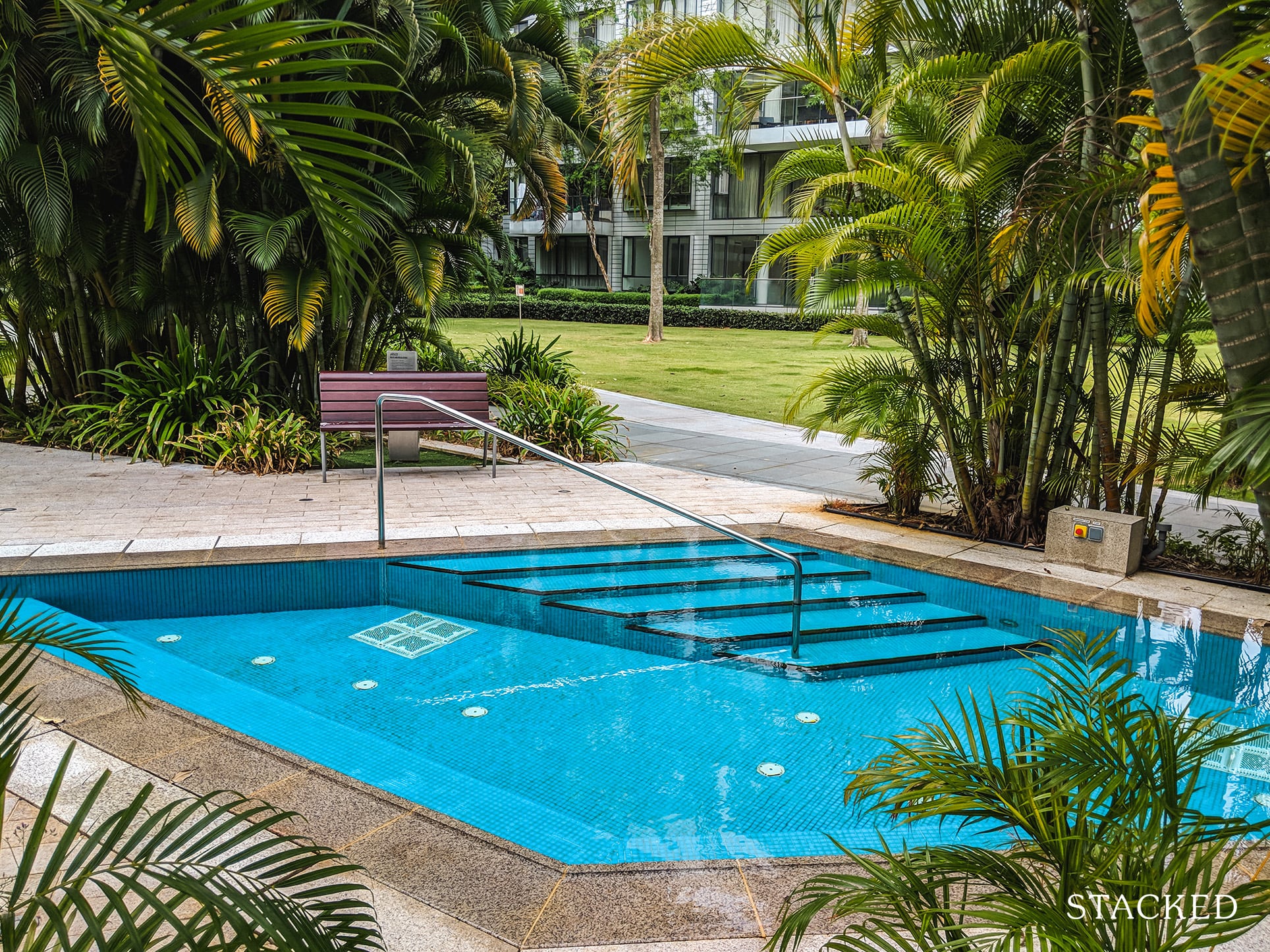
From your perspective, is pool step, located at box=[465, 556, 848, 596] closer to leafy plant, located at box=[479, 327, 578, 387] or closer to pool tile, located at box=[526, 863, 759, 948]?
pool tile, located at box=[526, 863, 759, 948]

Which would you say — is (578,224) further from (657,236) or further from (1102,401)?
(1102,401)

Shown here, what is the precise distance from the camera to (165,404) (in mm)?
9984

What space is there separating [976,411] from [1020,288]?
0.94 m

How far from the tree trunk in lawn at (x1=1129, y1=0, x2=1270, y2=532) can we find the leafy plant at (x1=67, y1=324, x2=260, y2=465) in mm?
9506

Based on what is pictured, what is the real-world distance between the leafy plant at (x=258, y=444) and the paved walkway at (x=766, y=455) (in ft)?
11.4

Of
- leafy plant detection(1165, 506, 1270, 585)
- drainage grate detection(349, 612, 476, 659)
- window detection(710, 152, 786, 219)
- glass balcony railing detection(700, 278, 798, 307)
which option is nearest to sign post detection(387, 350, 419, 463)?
drainage grate detection(349, 612, 476, 659)

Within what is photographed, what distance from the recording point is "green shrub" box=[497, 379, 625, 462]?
34.9 ft

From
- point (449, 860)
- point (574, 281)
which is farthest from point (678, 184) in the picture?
point (449, 860)

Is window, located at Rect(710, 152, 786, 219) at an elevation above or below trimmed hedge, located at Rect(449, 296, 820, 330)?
above

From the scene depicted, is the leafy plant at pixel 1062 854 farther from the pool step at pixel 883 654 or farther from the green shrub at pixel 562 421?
the green shrub at pixel 562 421

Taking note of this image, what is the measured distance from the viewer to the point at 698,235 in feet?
141

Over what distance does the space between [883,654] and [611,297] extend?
1338 inches

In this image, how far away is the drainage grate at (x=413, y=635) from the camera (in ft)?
19.7

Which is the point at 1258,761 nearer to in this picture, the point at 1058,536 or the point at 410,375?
the point at 1058,536
